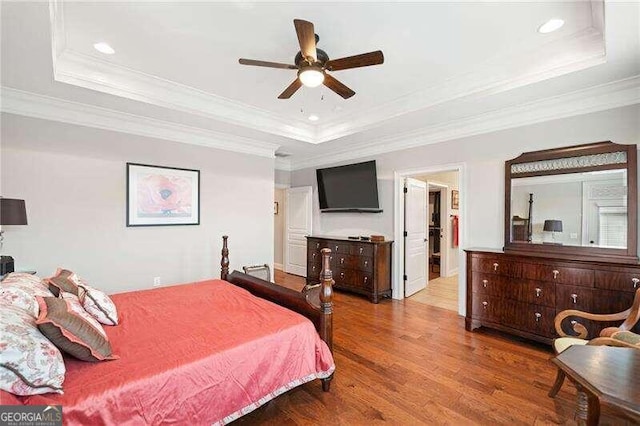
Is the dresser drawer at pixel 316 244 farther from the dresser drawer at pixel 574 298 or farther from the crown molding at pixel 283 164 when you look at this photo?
the dresser drawer at pixel 574 298

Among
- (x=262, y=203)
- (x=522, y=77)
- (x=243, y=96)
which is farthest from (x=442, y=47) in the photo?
(x=262, y=203)

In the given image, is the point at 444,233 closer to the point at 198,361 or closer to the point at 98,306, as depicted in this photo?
the point at 198,361

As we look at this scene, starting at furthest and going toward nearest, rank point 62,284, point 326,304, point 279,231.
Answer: point 279,231 < point 326,304 < point 62,284

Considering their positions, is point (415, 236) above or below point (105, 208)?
below

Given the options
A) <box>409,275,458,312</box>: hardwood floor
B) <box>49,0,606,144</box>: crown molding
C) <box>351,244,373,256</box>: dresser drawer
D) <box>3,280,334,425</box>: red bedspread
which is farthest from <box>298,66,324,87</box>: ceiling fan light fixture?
<box>409,275,458,312</box>: hardwood floor

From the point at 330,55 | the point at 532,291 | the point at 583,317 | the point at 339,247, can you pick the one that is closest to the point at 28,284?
the point at 330,55

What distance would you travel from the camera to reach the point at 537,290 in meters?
3.02

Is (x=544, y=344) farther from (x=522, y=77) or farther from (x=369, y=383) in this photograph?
(x=522, y=77)

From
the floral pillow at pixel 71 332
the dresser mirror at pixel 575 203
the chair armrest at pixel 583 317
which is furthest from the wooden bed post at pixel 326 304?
the dresser mirror at pixel 575 203

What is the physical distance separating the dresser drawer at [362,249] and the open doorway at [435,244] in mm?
592

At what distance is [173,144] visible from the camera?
A: 4148 millimetres

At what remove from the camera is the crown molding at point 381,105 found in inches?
96.1

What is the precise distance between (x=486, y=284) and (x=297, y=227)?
4116 millimetres

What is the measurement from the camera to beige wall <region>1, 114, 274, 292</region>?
3143 millimetres
